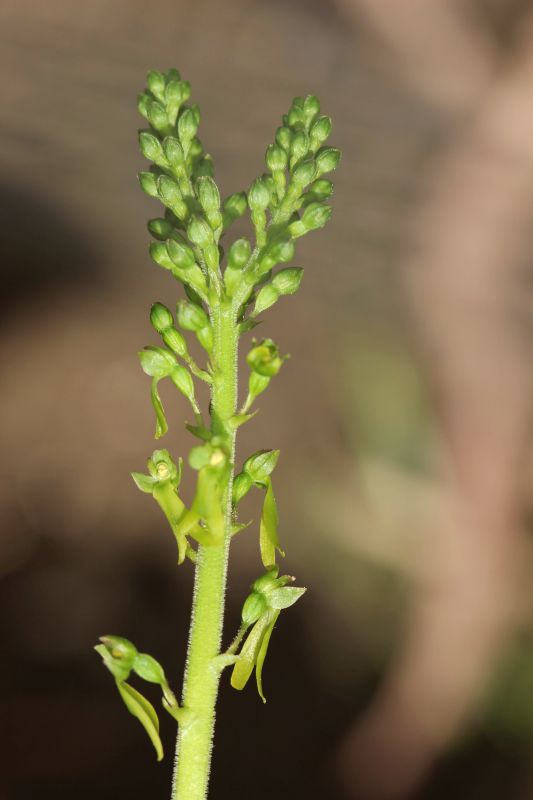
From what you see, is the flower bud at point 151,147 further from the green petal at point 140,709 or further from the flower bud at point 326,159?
the green petal at point 140,709

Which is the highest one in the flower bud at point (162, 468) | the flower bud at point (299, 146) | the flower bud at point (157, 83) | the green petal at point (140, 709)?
the flower bud at point (157, 83)

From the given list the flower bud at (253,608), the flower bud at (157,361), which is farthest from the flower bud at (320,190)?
the flower bud at (253,608)

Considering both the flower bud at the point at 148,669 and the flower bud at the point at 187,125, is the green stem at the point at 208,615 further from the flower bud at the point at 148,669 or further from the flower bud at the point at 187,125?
the flower bud at the point at 187,125

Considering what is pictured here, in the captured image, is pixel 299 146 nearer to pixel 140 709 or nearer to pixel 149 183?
pixel 149 183

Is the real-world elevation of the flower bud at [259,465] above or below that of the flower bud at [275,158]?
below

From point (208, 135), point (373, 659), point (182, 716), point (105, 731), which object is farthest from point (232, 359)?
point (208, 135)

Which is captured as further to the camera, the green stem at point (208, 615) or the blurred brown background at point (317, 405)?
the blurred brown background at point (317, 405)
